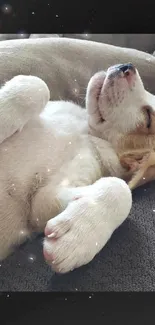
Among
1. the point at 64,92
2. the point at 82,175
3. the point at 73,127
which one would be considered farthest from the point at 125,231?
the point at 64,92

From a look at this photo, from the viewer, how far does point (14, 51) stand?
1.02 m

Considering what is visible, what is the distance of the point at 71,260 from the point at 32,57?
48 cm

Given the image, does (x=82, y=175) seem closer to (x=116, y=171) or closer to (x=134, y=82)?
(x=116, y=171)

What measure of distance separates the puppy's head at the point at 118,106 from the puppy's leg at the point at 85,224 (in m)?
0.17

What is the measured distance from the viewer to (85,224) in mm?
720

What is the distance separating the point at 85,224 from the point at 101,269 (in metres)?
0.07

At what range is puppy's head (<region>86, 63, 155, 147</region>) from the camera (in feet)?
3.00

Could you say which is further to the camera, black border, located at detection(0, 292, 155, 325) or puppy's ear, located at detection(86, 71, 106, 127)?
puppy's ear, located at detection(86, 71, 106, 127)
